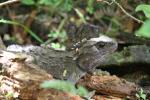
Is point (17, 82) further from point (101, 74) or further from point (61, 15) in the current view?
point (61, 15)

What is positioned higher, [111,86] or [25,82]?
[25,82]

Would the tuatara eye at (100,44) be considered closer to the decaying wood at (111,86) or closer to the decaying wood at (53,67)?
the decaying wood at (53,67)

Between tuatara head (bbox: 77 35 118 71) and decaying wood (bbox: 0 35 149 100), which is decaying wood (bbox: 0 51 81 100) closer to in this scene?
decaying wood (bbox: 0 35 149 100)

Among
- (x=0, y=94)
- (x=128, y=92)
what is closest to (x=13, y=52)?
(x=0, y=94)

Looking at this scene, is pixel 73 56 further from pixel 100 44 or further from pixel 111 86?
pixel 111 86

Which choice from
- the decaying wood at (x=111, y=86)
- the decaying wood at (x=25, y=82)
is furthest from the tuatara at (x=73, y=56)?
the decaying wood at (x=25, y=82)

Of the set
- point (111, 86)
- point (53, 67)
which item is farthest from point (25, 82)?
point (111, 86)
